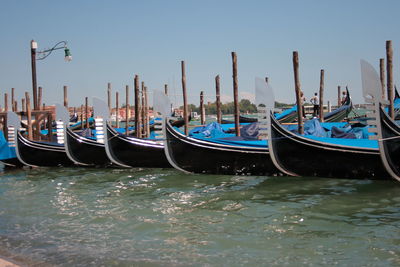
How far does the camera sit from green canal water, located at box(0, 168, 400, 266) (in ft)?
11.2

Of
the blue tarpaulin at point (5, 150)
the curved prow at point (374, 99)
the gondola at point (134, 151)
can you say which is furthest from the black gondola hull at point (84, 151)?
the curved prow at point (374, 99)

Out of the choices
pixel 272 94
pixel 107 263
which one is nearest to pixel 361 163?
pixel 272 94

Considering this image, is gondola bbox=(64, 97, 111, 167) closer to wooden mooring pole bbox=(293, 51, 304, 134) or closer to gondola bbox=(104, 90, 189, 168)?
gondola bbox=(104, 90, 189, 168)

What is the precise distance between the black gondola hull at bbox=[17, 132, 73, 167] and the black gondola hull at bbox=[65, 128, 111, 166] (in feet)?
0.97

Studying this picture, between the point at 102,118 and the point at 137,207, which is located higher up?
the point at 102,118

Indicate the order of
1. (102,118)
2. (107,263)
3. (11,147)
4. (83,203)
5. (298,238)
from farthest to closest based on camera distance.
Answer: (11,147), (102,118), (83,203), (298,238), (107,263)

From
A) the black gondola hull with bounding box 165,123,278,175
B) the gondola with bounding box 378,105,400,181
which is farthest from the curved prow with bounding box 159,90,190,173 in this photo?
the gondola with bounding box 378,105,400,181

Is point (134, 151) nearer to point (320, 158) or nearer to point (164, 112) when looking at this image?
point (164, 112)

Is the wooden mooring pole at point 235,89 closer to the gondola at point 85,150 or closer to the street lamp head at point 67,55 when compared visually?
the gondola at point 85,150

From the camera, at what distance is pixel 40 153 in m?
9.51

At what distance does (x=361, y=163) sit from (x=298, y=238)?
258 centimetres

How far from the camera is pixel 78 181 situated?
7555mm

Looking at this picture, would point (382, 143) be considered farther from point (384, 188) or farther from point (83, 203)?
point (83, 203)

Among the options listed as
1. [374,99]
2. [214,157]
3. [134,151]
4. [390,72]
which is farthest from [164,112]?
[390,72]
